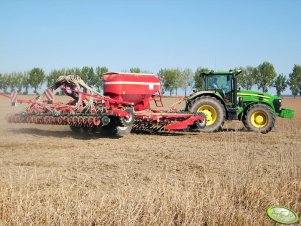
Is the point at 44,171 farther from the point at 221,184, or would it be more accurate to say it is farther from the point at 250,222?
the point at 250,222

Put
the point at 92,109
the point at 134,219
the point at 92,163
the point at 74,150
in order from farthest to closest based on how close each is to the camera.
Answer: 1. the point at 92,109
2. the point at 74,150
3. the point at 92,163
4. the point at 134,219

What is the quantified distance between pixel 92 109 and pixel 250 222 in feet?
24.3

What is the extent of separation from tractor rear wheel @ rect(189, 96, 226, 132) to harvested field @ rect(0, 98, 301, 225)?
2167 millimetres

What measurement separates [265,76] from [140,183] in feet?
261

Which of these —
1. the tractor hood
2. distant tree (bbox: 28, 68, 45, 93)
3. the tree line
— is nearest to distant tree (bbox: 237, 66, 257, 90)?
the tree line

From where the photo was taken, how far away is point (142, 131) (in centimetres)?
1335

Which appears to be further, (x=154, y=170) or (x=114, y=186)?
(x=154, y=170)

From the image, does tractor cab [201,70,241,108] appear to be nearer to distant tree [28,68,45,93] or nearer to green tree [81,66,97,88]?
green tree [81,66,97,88]

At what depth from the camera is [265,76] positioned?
81.1 m

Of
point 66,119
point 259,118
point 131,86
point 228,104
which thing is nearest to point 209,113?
point 228,104

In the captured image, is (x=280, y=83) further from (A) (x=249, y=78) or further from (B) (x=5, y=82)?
(B) (x=5, y=82)

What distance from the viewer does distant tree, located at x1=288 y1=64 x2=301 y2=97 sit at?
83.4 m

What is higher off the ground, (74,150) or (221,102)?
(221,102)

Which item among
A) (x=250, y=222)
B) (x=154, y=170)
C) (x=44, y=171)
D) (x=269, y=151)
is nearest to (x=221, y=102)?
(x=269, y=151)
